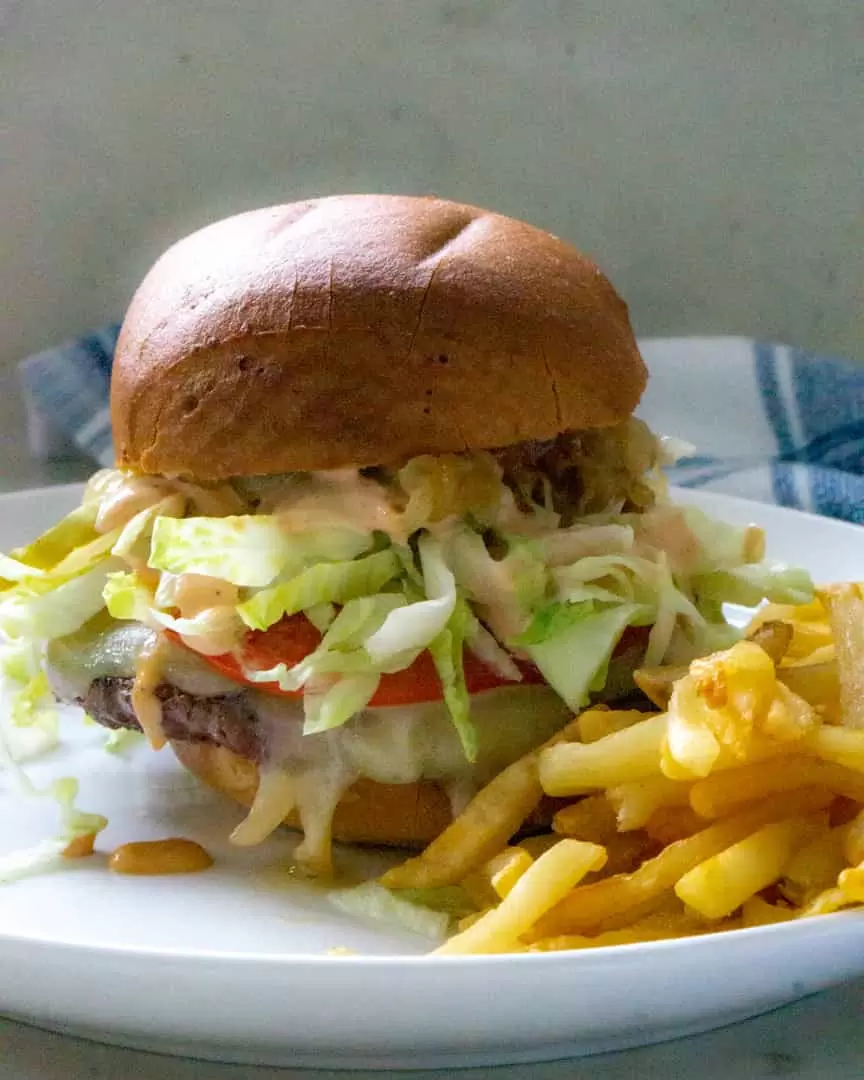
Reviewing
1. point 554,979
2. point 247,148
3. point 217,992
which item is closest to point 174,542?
point 217,992

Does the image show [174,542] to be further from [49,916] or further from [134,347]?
[49,916]

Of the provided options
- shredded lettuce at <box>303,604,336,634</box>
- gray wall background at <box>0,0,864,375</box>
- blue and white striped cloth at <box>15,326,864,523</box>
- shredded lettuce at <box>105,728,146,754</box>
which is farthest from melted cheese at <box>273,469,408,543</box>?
gray wall background at <box>0,0,864,375</box>

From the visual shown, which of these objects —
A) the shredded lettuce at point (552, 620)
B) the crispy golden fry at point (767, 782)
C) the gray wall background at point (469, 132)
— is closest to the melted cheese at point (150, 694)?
Result: the shredded lettuce at point (552, 620)

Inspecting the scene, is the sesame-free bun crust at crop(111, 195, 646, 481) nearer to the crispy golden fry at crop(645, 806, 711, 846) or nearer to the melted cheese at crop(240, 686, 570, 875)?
the melted cheese at crop(240, 686, 570, 875)

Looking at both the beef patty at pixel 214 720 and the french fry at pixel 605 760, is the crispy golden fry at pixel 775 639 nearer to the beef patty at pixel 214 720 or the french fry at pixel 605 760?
the french fry at pixel 605 760

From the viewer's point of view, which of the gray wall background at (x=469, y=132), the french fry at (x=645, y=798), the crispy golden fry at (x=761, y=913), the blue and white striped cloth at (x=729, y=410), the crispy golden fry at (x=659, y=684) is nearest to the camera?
the crispy golden fry at (x=761, y=913)

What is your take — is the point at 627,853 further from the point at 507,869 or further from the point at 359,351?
the point at 359,351

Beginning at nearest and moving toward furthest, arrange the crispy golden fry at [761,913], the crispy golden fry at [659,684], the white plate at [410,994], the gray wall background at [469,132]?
1. the white plate at [410,994]
2. the crispy golden fry at [761,913]
3. the crispy golden fry at [659,684]
4. the gray wall background at [469,132]

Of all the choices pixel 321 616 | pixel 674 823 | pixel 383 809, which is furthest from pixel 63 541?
pixel 674 823
